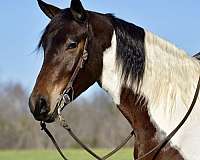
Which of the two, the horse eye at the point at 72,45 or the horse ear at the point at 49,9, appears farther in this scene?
the horse ear at the point at 49,9

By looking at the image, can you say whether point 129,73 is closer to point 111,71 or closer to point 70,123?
point 111,71

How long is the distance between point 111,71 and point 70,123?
67.5m

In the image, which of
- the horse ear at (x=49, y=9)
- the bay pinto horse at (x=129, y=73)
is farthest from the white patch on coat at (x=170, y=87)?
the horse ear at (x=49, y=9)

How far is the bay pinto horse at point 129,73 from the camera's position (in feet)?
14.6

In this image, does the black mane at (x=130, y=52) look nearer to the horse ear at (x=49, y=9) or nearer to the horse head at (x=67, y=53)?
the horse head at (x=67, y=53)

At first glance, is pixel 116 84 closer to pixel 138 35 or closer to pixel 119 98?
pixel 119 98

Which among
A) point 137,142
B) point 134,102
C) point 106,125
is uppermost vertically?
point 134,102

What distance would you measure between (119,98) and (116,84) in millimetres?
124

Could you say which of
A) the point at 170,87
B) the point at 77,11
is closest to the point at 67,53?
the point at 77,11

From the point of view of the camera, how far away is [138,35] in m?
4.70

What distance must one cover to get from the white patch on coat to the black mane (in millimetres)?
49

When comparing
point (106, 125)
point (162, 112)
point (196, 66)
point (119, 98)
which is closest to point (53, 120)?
point (119, 98)

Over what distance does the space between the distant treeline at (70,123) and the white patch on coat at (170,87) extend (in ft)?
189

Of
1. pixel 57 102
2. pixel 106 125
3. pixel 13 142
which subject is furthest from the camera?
pixel 106 125
